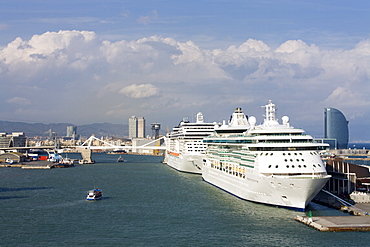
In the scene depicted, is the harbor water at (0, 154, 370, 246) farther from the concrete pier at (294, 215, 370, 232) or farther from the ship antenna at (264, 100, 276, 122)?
the ship antenna at (264, 100, 276, 122)

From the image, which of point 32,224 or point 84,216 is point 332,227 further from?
point 32,224

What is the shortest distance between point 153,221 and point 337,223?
39.6 ft

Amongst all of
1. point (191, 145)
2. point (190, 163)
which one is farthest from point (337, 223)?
point (190, 163)

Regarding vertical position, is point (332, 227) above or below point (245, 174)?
below

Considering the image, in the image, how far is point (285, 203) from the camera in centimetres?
3366

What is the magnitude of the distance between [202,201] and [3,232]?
56.1 feet

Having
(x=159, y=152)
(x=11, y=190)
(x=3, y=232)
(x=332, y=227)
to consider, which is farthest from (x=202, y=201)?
(x=159, y=152)

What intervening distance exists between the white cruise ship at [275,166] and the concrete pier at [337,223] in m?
2.37

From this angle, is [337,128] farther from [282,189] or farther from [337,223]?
[337,223]

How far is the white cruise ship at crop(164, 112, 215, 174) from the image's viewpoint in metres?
67.4

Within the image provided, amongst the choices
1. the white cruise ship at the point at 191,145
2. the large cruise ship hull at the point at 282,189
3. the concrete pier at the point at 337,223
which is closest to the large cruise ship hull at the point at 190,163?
the white cruise ship at the point at 191,145

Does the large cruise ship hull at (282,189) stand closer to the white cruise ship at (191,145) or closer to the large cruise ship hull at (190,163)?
the white cruise ship at (191,145)

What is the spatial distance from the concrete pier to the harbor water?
20.0 inches

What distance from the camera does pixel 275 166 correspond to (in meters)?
33.8
